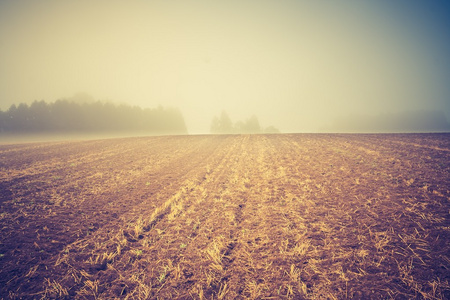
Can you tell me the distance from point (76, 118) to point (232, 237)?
95834mm

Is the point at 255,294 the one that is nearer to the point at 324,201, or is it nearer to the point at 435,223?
the point at 324,201

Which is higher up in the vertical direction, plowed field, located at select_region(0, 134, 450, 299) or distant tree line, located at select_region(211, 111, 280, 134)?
distant tree line, located at select_region(211, 111, 280, 134)

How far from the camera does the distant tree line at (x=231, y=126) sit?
107125 millimetres

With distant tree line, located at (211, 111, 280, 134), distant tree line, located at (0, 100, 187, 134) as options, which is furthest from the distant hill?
distant tree line, located at (0, 100, 187, 134)

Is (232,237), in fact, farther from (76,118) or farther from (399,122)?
(399,122)

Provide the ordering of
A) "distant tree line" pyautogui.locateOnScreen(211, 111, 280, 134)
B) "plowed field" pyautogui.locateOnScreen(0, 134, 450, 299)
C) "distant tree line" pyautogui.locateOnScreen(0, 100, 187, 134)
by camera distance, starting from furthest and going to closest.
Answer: "distant tree line" pyautogui.locateOnScreen(211, 111, 280, 134) < "distant tree line" pyautogui.locateOnScreen(0, 100, 187, 134) < "plowed field" pyautogui.locateOnScreen(0, 134, 450, 299)

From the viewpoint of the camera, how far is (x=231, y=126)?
108 metres

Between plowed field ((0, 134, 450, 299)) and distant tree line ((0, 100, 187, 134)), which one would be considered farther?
distant tree line ((0, 100, 187, 134))

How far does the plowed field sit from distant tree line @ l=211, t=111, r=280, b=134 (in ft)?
316

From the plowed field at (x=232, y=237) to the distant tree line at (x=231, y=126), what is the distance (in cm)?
9636

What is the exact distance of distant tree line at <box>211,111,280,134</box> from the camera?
107m

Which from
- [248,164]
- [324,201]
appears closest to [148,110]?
[248,164]

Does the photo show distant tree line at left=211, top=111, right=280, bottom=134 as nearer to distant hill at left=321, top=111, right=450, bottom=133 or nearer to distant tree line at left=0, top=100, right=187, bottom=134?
distant tree line at left=0, top=100, right=187, bottom=134

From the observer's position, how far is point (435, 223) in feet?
17.0
